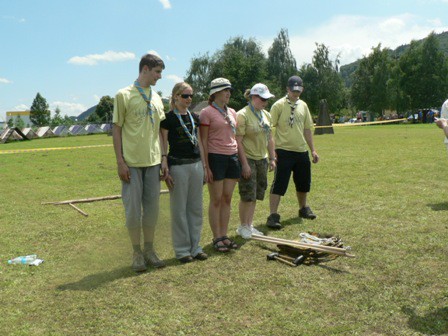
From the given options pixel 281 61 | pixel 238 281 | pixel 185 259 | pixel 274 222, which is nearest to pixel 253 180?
pixel 274 222

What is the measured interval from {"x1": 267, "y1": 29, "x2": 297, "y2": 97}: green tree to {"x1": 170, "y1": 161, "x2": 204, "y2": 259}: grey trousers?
64798mm

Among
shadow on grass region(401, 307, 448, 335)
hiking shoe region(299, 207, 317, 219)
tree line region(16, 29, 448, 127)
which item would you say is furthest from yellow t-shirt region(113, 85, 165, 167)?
tree line region(16, 29, 448, 127)

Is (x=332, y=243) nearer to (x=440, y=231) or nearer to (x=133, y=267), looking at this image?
(x=440, y=231)

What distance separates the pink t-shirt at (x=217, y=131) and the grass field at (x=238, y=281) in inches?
46.6

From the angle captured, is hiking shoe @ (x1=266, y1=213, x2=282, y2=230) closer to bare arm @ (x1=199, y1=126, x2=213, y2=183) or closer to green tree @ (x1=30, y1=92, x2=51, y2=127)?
bare arm @ (x1=199, y1=126, x2=213, y2=183)

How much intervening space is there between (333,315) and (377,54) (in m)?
69.3

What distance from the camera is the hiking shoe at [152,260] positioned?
465cm

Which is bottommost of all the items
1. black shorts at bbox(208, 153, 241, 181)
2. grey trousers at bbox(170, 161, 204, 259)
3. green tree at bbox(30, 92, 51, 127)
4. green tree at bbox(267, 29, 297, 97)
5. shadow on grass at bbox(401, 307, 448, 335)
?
shadow on grass at bbox(401, 307, 448, 335)

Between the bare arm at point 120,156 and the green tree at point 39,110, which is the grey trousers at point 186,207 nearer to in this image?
the bare arm at point 120,156

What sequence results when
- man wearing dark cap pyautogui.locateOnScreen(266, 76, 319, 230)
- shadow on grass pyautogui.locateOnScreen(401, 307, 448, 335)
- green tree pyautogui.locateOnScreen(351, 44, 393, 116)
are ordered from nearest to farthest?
shadow on grass pyautogui.locateOnScreen(401, 307, 448, 335)
man wearing dark cap pyautogui.locateOnScreen(266, 76, 319, 230)
green tree pyautogui.locateOnScreen(351, 44, 393, 116)

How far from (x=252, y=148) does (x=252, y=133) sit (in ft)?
0.65

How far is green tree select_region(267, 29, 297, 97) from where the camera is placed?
6825 cm

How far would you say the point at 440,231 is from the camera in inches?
219

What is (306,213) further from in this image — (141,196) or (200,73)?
(200,73)
